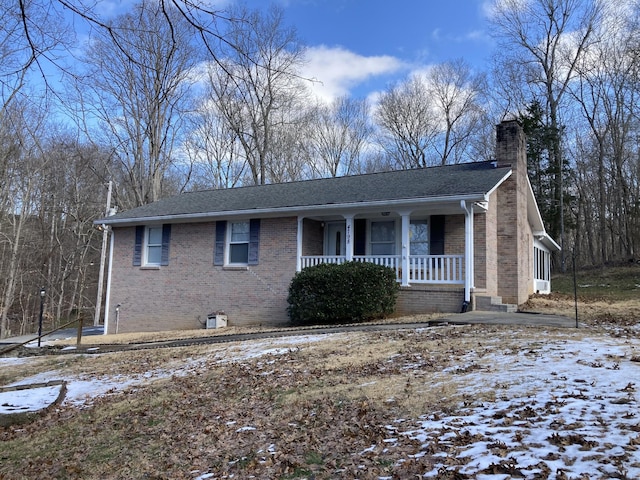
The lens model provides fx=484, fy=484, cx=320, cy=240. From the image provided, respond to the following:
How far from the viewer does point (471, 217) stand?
41.9 feet

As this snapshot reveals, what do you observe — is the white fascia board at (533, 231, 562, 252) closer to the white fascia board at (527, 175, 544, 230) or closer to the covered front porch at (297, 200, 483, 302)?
the white fascia board at (527, 175, 544, 230)

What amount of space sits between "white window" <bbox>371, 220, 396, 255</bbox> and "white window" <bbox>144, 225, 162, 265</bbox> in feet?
24.5

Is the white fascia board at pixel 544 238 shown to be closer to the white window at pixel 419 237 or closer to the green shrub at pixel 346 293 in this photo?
the white window at pixel 419 237

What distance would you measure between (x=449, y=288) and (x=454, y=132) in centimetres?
2690

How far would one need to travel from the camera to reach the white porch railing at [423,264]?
13.0m

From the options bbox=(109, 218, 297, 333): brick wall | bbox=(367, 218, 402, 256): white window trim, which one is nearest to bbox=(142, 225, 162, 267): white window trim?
bbox=(109, 218, 297, 333): brick wall

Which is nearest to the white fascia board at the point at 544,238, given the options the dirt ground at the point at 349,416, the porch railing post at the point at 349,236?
the porch railing post at the point at 349,236

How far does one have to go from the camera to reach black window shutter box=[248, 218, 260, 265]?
15.2m

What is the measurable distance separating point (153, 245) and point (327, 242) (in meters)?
6.21

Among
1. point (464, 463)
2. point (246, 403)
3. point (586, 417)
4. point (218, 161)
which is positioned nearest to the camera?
point (464, 463)

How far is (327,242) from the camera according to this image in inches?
635

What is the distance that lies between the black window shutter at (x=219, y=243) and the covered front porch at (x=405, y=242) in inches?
108

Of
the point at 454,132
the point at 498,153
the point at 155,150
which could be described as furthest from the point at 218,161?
the point at 498,153

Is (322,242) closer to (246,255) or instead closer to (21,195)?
(246,255)
